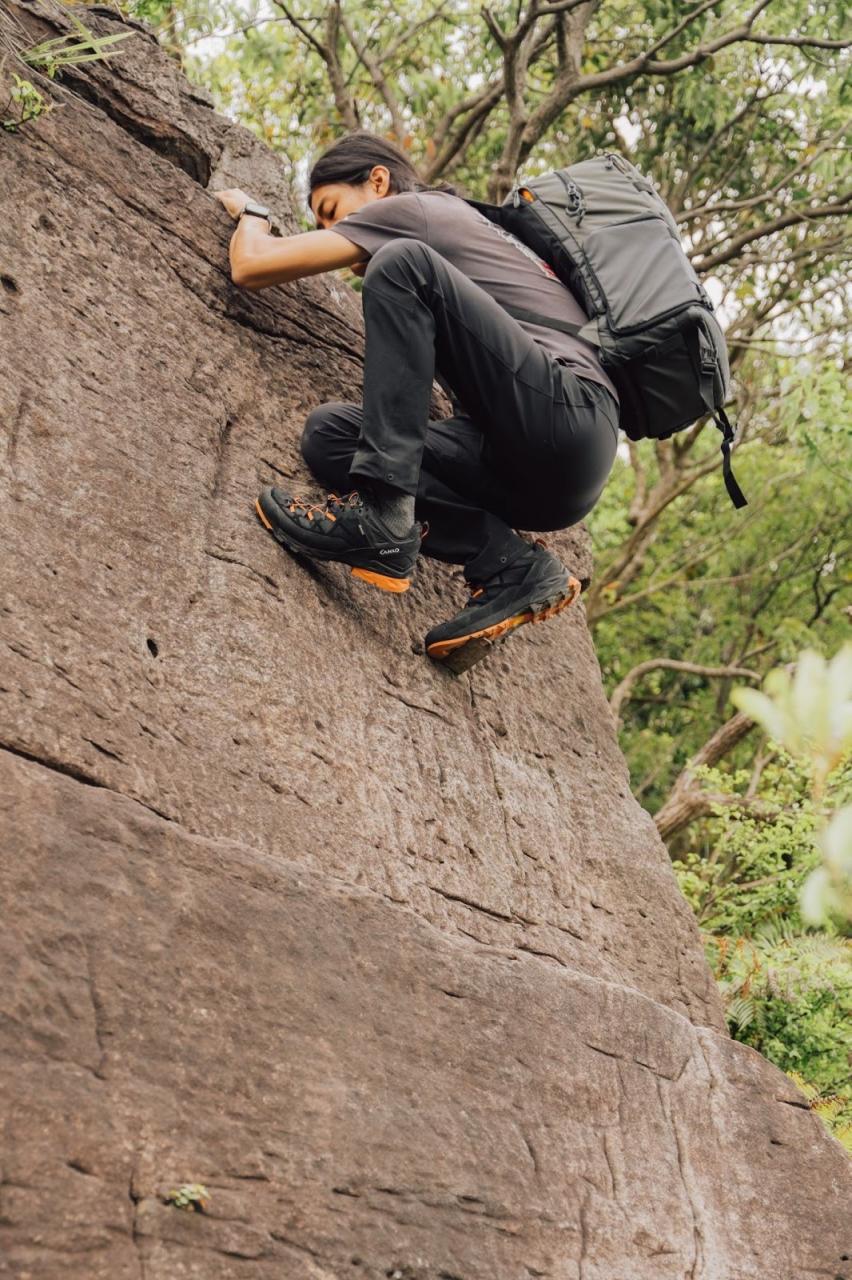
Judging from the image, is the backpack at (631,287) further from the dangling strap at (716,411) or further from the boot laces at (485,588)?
the boot laces at (485,588)

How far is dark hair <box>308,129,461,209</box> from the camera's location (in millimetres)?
4684

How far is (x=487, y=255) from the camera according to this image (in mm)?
4445

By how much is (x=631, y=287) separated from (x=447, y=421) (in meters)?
0.77

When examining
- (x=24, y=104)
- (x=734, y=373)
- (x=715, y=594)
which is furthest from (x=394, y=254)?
(x=715, y=594)

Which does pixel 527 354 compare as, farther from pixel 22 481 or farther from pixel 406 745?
pixel 22 481

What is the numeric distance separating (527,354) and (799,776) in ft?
16.6

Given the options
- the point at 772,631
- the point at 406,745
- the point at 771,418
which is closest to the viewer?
the point at 406,745

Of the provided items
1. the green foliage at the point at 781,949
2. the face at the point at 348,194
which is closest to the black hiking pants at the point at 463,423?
the face at the point at 348,194

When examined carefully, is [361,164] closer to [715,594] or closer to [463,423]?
[463,423]

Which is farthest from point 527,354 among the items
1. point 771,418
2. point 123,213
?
point 771,418

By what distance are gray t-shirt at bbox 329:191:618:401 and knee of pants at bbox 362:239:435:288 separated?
7.7 inches

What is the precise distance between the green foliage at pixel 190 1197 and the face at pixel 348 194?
3.12 meters

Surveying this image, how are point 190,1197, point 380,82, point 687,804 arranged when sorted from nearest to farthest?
point 190,1197 → point 687,804 → point 380,82

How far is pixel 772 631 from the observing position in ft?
53.7
